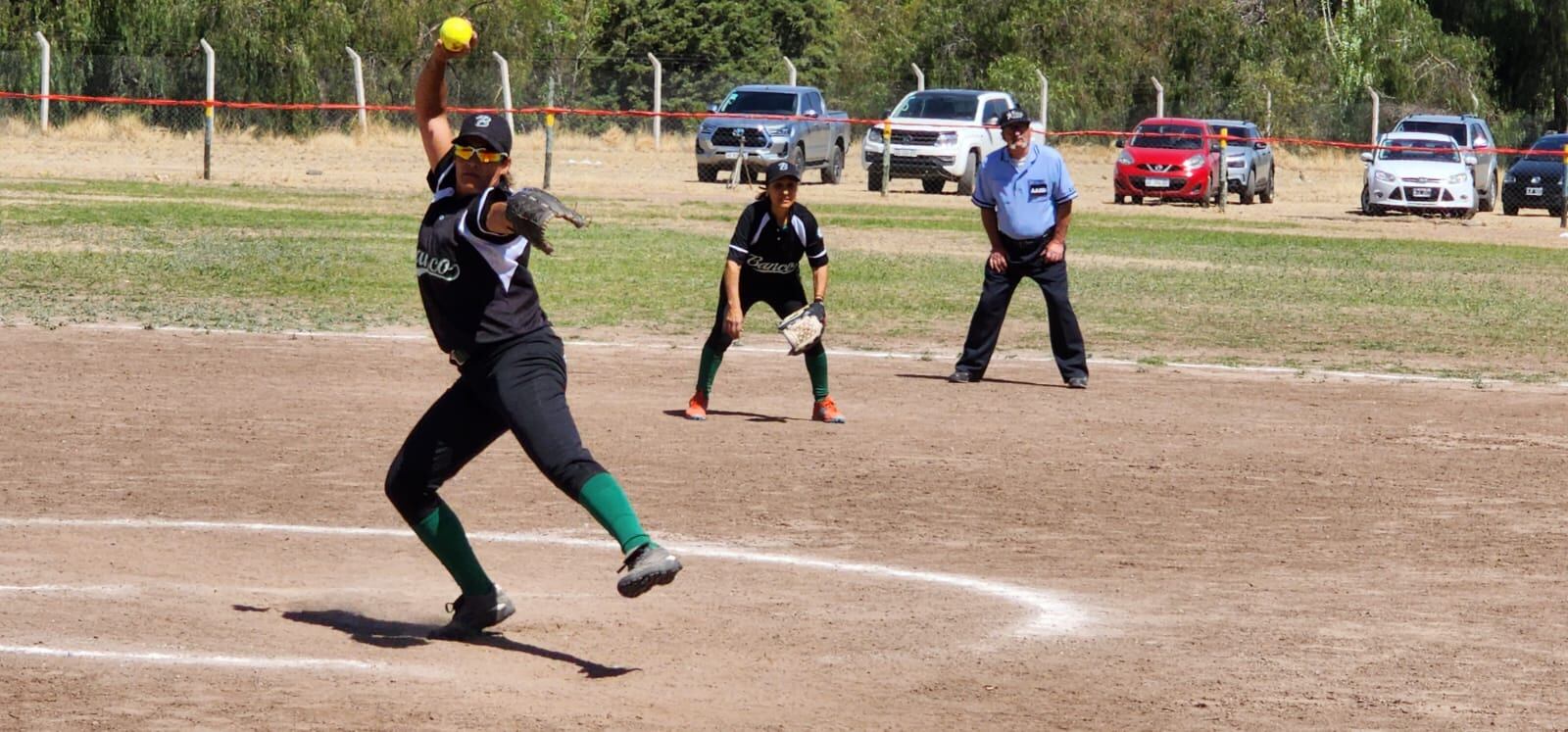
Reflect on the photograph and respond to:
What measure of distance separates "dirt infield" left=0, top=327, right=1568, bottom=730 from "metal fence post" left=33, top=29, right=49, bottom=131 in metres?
32.2

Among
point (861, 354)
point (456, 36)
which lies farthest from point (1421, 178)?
point (456, 36)

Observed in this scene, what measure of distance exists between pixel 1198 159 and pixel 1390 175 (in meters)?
3.37

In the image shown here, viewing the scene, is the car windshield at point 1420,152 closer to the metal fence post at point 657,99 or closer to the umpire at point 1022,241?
the metal fence post at point 657,99

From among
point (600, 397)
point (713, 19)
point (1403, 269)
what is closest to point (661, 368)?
point (600, 397)

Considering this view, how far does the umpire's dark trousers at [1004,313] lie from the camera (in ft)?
47.0

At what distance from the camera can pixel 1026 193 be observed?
1450 centimetres

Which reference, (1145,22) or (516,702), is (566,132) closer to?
(1145,22)

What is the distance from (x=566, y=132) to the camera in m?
55.0

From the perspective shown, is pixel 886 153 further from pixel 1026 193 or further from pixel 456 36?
pixel 456 36

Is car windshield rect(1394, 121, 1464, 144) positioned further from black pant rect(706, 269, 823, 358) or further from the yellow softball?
the yellow softball

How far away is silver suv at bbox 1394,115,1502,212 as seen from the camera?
129 feet

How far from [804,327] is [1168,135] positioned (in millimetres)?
27315

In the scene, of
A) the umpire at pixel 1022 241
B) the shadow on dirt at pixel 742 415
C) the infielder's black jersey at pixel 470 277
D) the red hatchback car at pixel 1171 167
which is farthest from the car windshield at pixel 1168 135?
the infielder's black jersey at pixel 470 277

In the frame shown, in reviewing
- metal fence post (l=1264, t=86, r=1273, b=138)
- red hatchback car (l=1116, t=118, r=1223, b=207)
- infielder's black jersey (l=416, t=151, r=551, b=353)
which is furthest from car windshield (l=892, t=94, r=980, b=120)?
infielder's black jersey (l=416, t=151, r=551, b=353)
